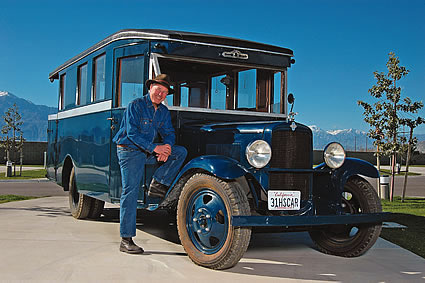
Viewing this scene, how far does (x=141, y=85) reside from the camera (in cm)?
639

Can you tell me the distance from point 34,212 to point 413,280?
679 centimetres

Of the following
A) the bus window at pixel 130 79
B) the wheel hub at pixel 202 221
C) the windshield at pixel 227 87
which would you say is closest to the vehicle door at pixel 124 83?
the bus window at pixel 130 79

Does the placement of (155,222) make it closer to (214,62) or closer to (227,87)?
(227,87)

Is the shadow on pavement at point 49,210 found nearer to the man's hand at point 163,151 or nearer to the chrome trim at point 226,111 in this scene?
the chrome trim at point 226,111

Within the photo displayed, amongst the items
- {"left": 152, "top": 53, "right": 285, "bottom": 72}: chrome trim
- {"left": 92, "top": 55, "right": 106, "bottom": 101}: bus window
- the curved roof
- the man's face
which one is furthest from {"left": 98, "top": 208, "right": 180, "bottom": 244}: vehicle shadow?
the curved roof

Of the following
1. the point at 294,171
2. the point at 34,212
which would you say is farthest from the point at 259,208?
the point at 34,212

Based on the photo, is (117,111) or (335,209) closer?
(335,209)

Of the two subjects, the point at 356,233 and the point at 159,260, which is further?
the point at 356,233

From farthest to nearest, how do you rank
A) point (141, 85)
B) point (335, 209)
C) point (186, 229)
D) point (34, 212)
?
point (34, 212)
point (141, 85)
point (335, 209)
point (186, 229)

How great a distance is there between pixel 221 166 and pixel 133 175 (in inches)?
48.4

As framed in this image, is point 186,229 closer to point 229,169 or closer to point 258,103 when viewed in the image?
point 229,169

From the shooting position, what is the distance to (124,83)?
264 inches

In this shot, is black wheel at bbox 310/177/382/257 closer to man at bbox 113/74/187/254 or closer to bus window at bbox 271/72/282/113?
bus window at bbox 271/72/282/113

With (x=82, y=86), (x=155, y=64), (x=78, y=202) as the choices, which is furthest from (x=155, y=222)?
(x=155, y=64)
